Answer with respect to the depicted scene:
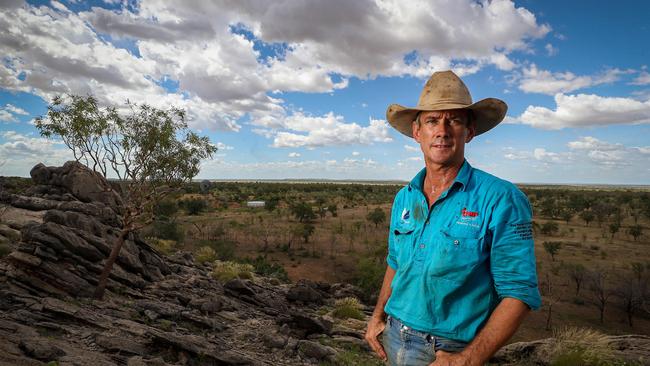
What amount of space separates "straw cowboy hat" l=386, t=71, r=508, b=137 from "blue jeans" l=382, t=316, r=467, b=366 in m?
1.57

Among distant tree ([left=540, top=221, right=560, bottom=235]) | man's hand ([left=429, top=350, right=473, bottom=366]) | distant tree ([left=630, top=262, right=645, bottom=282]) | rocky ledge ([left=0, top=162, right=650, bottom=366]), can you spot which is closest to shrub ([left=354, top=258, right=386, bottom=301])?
rocky ledge ([left=0, top=162, right=650, bottom=366])

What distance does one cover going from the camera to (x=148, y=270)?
17203 mm

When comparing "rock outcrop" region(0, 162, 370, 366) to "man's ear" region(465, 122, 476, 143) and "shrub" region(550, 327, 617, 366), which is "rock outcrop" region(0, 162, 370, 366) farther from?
"man's ear" region(465, 122, 476, 143)

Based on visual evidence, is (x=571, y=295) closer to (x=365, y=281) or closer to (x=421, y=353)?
(x=365, y=281)

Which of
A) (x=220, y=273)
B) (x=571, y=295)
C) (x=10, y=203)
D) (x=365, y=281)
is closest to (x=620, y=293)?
(x=571, y=295)

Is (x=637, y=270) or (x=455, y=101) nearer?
(x=455, y=101)

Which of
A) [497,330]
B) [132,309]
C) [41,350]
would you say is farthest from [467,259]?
[132,309]

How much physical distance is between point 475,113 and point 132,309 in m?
13.8

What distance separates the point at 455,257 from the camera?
2.22 meters

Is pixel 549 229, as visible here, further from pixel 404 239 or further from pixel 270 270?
pixel 404 239

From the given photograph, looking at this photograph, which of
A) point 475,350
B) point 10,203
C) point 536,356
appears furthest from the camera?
point 10,203

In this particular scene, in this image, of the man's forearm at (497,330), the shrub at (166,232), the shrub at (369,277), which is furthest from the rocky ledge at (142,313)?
the shrub at (166,232)

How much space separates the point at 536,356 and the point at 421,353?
10.2 meters

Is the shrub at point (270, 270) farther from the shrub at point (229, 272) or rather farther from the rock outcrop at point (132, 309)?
the rock outcrop at point (132, 309)
